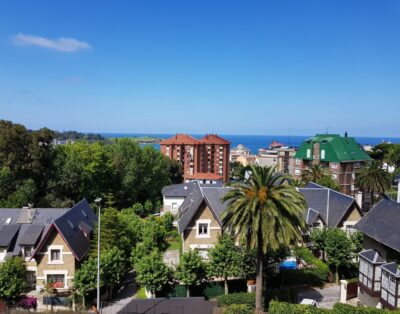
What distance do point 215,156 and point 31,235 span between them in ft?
384

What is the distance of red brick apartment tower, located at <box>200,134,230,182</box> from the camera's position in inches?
5802

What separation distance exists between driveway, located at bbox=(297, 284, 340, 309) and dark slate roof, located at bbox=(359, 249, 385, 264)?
16.6 ft

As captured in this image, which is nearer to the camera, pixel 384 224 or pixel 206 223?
pixel 384 224

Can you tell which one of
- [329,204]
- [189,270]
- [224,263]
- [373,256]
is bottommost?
[189,270]

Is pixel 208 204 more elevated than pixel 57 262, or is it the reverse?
pixel 208 204

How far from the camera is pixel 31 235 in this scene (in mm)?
33656

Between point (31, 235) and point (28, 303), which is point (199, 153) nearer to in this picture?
point (31, 235)

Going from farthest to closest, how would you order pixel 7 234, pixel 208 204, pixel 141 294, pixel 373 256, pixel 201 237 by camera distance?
pixel 201 237, pixel 208 204, pixel 7 234, pixel 141 294, pixel 373 256

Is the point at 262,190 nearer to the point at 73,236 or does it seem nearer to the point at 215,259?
the point at 215,259

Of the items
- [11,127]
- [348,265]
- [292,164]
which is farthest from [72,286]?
[292,164]

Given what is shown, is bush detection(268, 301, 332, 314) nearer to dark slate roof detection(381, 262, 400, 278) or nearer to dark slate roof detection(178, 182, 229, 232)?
dark slate roof detection(381, 262, 400, 278)

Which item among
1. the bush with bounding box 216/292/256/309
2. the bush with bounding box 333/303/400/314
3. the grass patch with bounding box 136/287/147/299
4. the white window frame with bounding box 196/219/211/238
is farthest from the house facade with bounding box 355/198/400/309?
the grass patch with bounding box 136/287/147/299

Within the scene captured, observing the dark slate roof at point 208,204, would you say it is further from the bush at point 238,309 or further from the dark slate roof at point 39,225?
the bush at point 238,309

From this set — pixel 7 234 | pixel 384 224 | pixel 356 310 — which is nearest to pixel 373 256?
pixel 384 224
